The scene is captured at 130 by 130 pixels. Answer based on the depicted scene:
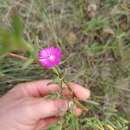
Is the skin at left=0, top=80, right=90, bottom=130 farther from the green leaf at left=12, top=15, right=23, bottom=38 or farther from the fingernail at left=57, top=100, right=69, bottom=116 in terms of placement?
the green leaf at left=12, top=15, right=23, bottom=38

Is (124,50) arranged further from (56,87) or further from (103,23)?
(56,87)

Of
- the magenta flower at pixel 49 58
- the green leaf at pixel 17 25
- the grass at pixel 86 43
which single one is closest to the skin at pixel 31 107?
the magenta flower at pixel 49 58

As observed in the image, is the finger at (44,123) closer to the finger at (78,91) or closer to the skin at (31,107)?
the skin at (31,107)

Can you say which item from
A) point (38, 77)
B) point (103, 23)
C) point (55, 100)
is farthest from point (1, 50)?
point (103, 23)

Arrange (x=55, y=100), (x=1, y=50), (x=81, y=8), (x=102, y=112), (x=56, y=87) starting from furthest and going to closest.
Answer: (x=81, y=8) < (x=102, y=112) < (x=56, y=87) < (x=55, y=100) < (x=1, y=50)

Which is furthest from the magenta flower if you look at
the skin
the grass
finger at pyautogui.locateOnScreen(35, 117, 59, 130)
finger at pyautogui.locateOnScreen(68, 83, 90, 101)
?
the grass

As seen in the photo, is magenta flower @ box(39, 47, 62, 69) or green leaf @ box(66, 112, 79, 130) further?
green leaf @ box(66, 112, 79, 130)

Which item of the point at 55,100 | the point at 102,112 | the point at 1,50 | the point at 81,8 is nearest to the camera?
the point at 1,50
